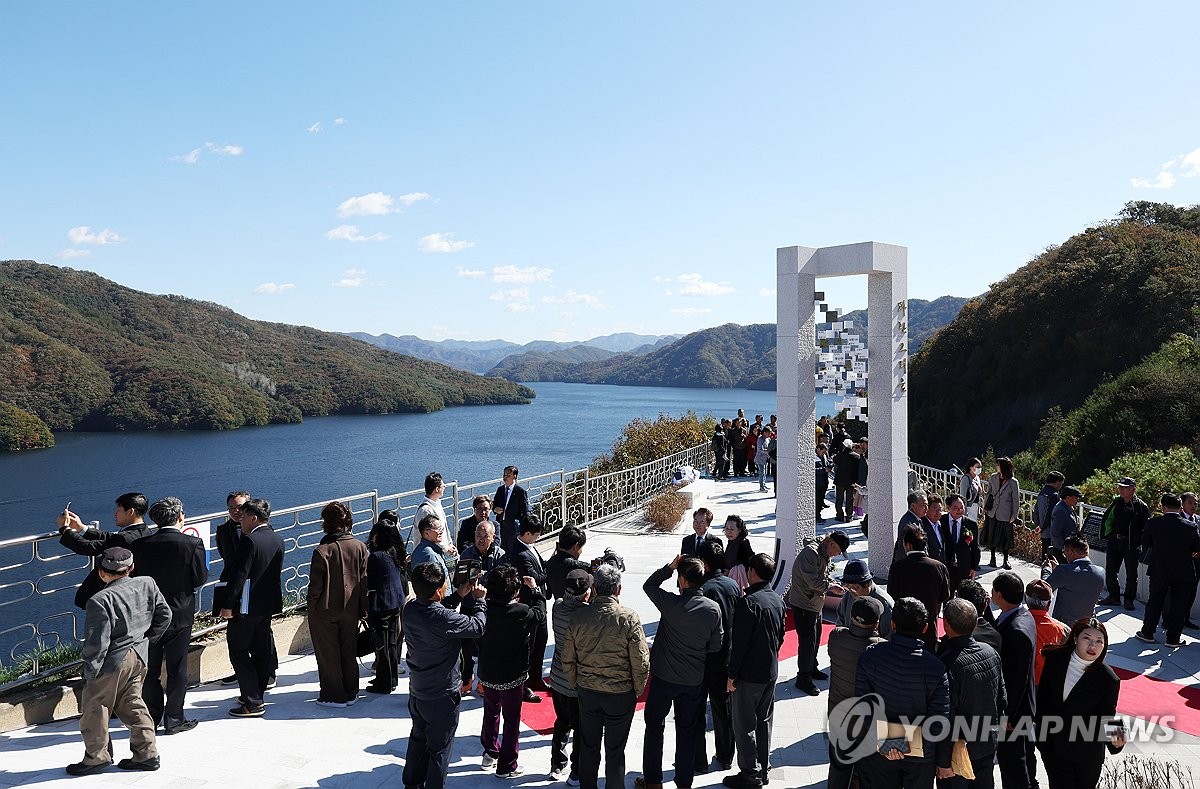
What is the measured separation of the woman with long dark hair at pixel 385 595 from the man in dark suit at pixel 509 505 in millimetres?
2140

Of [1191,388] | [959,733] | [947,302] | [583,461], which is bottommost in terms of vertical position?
[583,461]

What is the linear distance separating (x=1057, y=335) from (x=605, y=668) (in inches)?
1449

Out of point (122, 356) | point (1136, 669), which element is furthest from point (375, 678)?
point (122, 356)

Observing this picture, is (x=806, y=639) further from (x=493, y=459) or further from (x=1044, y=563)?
(x=493, y=459)

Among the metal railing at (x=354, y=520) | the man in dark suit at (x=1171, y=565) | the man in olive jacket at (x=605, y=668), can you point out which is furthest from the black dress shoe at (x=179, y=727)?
the man in dark suit at (x=1171, y=565)

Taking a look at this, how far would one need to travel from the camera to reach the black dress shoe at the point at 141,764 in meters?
4.62

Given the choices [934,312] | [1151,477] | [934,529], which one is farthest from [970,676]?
[934,312]

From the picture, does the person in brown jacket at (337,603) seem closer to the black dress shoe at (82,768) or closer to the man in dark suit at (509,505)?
the black dress shoe at (82,768)

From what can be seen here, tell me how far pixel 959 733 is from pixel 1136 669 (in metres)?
4.36

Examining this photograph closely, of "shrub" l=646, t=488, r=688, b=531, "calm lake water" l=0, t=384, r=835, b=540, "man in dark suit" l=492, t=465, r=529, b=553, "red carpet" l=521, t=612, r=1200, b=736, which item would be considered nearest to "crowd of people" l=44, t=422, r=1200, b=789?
"red carpet" l=521, t=612, r=1200, b=736

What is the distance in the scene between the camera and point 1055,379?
33094mm

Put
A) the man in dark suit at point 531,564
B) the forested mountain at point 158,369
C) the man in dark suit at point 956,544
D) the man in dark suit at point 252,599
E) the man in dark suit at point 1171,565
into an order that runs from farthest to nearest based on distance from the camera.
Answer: the forested mountain at point 158,369 → the man in dark suit at point 956,544 → the man in dark suit at point 1171,565 → the man in dark suit at point 531,564 → the man in dark suit at point 252,599

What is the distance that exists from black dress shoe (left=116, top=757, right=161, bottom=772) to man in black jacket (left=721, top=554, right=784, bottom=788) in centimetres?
356

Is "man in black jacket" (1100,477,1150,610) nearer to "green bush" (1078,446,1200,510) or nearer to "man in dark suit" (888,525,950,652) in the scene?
"green bush" (1078,446,1200,510)
